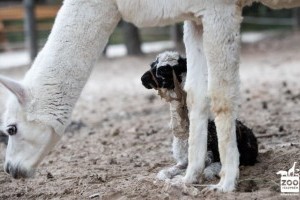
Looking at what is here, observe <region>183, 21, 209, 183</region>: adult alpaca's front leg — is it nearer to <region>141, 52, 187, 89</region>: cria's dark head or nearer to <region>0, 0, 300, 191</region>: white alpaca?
<region>0, 0, 300, 191</region>: white alpaca

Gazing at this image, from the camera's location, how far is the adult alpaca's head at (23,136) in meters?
4.72

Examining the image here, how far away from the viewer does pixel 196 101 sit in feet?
16.4

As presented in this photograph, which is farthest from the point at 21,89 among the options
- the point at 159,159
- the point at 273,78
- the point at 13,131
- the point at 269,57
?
the point at 269,57

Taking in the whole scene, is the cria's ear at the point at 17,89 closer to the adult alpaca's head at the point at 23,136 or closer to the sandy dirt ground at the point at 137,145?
the adult alpaca's head at the point at 23,136

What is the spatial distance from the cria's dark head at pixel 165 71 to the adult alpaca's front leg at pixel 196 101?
0.24 metres

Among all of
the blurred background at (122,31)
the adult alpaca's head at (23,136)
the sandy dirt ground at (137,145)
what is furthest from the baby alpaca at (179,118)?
the blurred background at (122,31)

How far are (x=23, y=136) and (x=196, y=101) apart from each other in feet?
4.52

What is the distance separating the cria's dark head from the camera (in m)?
5.24

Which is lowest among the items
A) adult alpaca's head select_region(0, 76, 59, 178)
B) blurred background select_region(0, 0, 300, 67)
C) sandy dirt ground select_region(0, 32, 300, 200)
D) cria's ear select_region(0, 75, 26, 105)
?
sandy dirt ground select_region(0, 32, 300, 200)

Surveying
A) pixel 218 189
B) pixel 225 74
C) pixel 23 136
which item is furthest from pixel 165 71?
pixel 23 136

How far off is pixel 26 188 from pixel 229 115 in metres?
1.96

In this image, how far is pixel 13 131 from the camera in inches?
188

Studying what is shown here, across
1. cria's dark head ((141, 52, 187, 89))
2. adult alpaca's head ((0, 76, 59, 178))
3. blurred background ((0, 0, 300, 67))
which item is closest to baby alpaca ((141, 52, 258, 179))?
cria's dark head ((141, 52, 187, 89))

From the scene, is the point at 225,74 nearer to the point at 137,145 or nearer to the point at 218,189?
the point at 218,189
